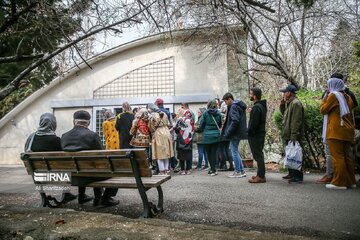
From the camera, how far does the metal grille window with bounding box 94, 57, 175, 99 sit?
44.3ft

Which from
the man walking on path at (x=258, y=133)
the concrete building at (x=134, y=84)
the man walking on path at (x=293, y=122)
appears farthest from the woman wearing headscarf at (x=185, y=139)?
the concrete building at (x=134, y=84)

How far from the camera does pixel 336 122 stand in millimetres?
5320

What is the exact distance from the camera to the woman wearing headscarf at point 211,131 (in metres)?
7.90

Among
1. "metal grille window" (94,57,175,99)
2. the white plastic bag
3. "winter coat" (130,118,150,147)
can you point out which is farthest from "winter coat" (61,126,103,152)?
"metal grille window" (94,57,175,99)

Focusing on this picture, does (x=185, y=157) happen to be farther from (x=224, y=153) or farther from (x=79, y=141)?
(x=79, y=141)

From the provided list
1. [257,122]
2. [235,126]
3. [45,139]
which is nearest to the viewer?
[45,139]

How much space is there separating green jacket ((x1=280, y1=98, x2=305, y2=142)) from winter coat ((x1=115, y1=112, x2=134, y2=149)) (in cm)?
400

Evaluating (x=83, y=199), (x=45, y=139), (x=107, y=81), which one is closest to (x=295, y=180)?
(x=83, y=199)

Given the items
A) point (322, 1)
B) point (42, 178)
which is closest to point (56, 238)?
point (42, 178)

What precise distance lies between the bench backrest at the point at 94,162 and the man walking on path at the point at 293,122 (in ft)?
11.0

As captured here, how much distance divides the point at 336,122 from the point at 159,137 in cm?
389

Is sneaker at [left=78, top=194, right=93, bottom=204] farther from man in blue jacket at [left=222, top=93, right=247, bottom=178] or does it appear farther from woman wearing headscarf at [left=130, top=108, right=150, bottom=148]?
man in blue jacket at [left=222, top=93, right=247, bottom=178]

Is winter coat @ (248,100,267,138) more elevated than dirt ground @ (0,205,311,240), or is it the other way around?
winter coat @ (248,100,267,138)

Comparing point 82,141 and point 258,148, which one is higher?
point 82,141
